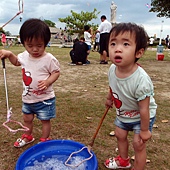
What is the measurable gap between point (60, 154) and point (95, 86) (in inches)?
96.8

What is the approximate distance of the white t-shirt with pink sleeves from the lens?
1.91 m

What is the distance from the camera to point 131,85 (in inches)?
57.1

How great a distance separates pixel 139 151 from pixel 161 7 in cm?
926

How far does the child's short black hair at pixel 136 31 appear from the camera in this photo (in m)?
1.36

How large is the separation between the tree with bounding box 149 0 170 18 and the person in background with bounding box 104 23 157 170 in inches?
336

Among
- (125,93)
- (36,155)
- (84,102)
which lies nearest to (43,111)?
(36,155)

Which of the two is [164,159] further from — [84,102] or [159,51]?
[159,51]

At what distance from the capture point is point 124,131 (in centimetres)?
171

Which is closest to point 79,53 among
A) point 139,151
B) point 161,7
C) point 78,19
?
point 161,7

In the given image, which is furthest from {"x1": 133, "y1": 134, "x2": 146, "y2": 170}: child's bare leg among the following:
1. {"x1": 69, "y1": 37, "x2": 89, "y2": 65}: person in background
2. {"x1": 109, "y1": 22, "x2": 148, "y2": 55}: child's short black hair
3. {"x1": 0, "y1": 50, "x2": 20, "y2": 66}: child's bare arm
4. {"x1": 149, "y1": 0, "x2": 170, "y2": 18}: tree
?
{"x1": 149, "y1": 0, "x2": 170, "y2": 18}: tree

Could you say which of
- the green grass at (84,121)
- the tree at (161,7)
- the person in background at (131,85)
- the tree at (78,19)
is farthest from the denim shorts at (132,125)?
the tree at (78,19)

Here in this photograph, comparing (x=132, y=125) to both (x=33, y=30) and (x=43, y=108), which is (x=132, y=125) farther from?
(x=33, y=30)

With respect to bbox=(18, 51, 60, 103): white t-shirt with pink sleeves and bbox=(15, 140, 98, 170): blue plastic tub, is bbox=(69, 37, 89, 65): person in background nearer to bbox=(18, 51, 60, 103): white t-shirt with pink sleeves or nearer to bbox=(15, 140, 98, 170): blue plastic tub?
bbox=(18, 51, 60, 103): white t-shirt with pink sleeves

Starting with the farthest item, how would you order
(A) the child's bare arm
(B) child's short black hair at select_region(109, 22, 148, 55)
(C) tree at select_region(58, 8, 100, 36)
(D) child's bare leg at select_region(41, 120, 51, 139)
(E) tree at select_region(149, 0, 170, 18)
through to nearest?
(C) tree at select_region(58, 8, 100, 36)
(E) tree at select_region(149, 0, 170, 18)
(D) child's bare leg at select_region(41, 120, 51, 139)
(A) the child's bare arm
(B) child's short black hair at select_region(109, 22, 148, 55)
